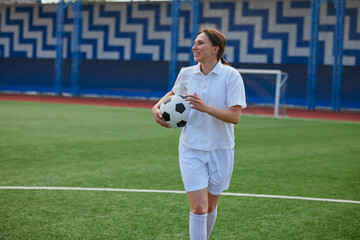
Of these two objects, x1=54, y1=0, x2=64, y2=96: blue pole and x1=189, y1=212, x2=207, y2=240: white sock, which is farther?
x1=54, y1=0, x2=64, y2=96: blue pole

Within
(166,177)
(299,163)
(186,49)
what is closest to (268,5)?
(186,49)

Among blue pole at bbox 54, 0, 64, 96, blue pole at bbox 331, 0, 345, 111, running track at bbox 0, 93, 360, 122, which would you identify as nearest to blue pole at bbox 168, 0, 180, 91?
running track at bbox 0, 93, 360, 122

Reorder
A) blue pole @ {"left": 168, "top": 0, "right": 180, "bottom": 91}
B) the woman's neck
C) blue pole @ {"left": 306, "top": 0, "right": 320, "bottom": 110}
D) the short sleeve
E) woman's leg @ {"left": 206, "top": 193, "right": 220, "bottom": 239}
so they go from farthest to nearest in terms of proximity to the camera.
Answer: blue pole @ {"left": 168, "top": 0, "right": 180, "bottom": 91} → blue pole @ {"left": 306, "top": 0, "right": 320, "bottom": 110} → woman's leg @ {"left": 206, "top": 193, "right": 220, "bottom": 239} → the woman's neck → the short sleeve

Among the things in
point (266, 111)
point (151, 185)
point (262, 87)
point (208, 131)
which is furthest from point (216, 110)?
point (262, 87)

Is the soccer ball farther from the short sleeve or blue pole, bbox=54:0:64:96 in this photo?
blue pole, bbox=54:0:64:96

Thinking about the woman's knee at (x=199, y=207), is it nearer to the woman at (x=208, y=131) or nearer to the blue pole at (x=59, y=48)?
the woman at (x=208, y=131)

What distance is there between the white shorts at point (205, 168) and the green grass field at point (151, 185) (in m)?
1.07

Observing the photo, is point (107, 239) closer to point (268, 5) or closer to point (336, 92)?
point (336, 92)

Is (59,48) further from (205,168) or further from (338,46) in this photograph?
(205,168)

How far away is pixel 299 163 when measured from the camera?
29.4ft

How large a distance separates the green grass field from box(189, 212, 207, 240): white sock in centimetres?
90

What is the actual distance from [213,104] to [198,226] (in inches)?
35.4

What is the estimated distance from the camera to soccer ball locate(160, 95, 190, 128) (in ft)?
12.2

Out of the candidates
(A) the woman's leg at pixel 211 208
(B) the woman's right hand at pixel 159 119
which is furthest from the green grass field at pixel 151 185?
(B) the woman's right hand at pixel 159 119
